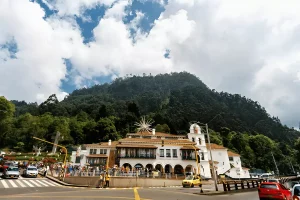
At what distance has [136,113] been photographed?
4798 inches

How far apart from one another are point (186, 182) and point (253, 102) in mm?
176441

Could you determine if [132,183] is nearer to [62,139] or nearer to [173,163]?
[173,163]

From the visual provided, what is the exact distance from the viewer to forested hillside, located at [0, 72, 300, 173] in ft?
286

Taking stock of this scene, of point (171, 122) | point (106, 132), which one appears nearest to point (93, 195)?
point (106, 132)

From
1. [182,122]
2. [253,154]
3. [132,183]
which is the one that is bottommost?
[132,183]

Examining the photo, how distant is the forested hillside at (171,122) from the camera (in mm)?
87312

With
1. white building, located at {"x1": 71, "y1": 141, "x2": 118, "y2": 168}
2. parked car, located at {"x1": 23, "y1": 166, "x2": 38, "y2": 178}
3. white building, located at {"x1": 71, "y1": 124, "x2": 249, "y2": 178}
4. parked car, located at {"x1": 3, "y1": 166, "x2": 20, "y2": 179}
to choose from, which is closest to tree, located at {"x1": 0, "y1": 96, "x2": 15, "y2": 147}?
white building, located at {"x1": 71, "y1": 141, "x2": 118, "y2": 168}

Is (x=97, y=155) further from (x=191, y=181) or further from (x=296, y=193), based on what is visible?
(x=296, y=193)

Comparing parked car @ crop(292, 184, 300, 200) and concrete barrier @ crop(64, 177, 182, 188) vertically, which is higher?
concrete barrier @ crop(64, 177, 182, 188)

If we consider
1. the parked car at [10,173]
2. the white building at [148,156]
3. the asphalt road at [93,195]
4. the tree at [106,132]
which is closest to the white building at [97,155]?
the white building at [148,156]

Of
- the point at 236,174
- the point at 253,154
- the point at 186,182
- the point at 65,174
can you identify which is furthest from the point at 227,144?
the point at 65,174

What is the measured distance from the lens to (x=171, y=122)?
114m

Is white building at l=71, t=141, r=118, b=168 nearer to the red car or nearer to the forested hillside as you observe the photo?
the forested hillside

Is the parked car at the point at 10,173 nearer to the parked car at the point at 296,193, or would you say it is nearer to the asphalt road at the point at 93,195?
the asphalt road at the point at 93,195
